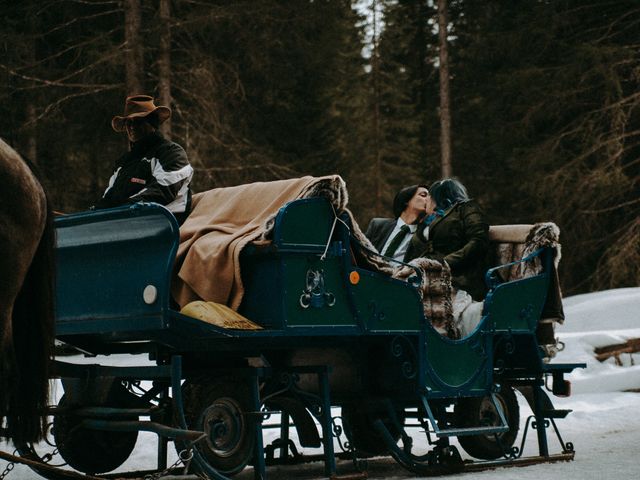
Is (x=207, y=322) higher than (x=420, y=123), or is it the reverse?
(x=420, y=123)

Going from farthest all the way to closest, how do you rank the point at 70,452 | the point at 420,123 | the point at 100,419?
the point at 420,123 → the point at 70,452 → the point at 100,419

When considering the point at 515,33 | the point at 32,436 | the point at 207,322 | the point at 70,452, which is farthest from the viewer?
the point at 515,33

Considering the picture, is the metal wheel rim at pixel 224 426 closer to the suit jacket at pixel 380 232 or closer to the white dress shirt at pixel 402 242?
the white dress shirt at pixel 402 242

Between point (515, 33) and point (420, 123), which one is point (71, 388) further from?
point (420, 123)

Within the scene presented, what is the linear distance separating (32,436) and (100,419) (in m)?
1.11

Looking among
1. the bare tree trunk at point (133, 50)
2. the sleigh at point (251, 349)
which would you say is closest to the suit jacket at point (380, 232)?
the sleigh at point (251, 349)

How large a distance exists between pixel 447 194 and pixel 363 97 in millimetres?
20537

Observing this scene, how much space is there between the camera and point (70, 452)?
6.98 metres

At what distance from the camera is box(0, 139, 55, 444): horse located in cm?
509

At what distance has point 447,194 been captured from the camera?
29.1 feet

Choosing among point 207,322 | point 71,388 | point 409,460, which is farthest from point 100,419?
point 409,460

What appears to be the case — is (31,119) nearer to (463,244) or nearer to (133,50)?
(133,50)

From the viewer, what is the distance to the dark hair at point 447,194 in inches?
348

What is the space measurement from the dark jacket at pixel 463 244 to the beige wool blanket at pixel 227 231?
1.99 meters
